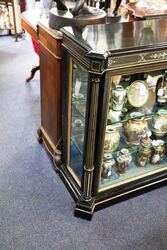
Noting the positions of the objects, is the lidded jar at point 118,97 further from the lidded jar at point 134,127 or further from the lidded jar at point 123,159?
the lidded jar at point 123,159

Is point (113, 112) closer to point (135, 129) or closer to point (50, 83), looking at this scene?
point (135, 129)

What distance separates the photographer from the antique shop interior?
133 centimetres

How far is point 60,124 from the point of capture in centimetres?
180

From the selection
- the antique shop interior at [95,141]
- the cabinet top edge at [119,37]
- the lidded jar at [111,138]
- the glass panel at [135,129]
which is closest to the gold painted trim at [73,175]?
the antique shop interior at [95,141]

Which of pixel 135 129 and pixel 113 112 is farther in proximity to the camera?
pixel 135 129

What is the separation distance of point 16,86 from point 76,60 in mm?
1701

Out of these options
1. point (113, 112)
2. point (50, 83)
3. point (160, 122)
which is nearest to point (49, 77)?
point (50, 83)

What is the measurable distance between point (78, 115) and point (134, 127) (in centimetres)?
34

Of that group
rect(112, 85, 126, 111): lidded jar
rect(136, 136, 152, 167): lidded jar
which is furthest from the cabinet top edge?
rect(136, 136, 152, 167): lidded jar

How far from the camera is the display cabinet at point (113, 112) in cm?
128

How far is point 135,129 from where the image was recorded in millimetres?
1714

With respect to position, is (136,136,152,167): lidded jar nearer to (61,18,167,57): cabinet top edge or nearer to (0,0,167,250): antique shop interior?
(0,0,167,250): antique shop interior

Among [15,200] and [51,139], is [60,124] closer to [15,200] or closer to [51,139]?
[51,139]

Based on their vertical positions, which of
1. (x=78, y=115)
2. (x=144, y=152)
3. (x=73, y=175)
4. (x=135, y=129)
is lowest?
(x=73, y=175)
